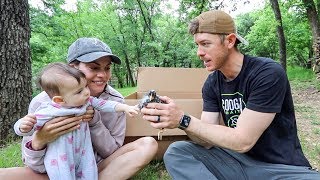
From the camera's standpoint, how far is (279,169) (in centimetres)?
173

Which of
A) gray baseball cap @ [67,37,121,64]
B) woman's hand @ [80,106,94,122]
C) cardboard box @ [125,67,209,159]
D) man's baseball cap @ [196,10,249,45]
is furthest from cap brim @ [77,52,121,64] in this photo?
cardboard box @ [125,67,209,159]

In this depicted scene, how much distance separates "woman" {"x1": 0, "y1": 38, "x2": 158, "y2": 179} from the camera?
181 centimetres

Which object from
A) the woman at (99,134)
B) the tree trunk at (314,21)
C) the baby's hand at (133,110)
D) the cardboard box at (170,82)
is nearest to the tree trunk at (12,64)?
the cardboard box at (170,82)

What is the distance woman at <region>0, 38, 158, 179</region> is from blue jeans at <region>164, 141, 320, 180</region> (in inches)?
8.2

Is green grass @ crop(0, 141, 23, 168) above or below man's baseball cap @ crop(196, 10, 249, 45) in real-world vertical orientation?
below

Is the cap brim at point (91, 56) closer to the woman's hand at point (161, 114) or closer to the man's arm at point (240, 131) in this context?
the woman's hand at point (161, 114)

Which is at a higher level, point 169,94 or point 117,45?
point 117,45

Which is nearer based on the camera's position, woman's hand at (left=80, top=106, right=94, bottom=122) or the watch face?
the watch face

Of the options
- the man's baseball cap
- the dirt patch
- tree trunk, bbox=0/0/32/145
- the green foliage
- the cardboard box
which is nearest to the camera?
the man's baseball cap

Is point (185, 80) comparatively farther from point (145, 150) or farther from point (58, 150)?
point (58, 150)

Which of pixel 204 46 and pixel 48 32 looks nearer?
pixel 204 46

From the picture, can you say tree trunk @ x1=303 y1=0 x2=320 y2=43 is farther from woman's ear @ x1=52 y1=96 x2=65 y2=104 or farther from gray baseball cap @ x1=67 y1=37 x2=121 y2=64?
woman's ear @ x1=52 y1=96 x2=65 y2=104

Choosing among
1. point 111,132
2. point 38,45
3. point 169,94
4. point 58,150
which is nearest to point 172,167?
point 111,132

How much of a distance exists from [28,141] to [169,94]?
167 cm
